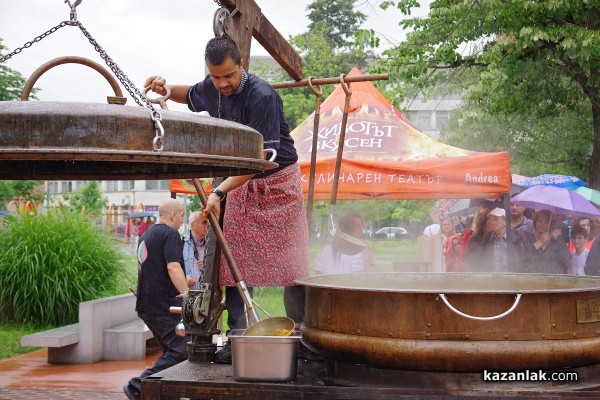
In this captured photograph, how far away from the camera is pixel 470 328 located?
317 centimetres

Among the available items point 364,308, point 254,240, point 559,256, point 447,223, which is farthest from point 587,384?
point 447,223

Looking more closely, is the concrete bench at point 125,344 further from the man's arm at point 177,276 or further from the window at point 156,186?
the window at point 156,186

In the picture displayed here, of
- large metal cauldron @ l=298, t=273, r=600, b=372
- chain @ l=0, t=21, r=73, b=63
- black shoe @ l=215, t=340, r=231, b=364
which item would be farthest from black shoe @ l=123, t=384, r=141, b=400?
chain @ l=0, t=21, r=73, b=63

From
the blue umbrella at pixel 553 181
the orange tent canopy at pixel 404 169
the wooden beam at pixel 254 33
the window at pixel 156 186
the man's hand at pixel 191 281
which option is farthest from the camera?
the window at pixel 156 186

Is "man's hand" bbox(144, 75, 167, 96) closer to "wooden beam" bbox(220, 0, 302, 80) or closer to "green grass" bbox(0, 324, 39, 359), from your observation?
"wooden beam" bbox(220, 0, 302, 80)

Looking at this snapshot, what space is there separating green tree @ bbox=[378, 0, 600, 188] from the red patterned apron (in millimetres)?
9927

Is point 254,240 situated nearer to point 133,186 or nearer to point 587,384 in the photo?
point 587,384

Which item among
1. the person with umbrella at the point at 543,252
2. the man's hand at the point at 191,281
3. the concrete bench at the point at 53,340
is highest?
the person with umbrella at the point at 543,252

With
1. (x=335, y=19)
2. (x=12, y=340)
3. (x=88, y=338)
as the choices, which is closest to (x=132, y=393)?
(x=88, y=338)

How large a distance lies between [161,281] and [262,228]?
2.45 m

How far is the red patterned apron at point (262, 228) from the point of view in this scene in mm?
4336

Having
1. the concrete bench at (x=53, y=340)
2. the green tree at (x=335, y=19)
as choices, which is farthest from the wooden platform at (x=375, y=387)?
the green tree at (x=335, y=19)

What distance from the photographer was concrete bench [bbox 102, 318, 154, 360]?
9.13 m

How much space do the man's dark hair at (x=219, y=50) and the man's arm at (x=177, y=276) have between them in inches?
117
